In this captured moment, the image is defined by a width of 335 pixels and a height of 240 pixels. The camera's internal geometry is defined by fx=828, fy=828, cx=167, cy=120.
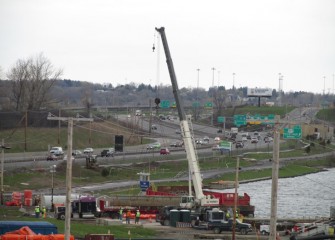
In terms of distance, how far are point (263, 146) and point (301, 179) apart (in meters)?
33.8

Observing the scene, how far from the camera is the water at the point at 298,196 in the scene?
236 feet

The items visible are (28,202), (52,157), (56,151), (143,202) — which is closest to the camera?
(28,202)

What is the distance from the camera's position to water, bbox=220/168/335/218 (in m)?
72.0

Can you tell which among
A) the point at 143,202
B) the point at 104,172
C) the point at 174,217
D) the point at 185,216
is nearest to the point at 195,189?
the point at 185,216

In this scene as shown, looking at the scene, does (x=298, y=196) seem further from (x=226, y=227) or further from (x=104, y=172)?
(x=226, y=227)

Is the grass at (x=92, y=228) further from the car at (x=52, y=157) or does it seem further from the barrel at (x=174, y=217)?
the car at (x=52, y=157)

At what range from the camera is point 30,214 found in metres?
53.7

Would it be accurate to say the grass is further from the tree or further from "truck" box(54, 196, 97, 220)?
the tree

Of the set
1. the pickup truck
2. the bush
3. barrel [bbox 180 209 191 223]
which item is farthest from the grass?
the bush

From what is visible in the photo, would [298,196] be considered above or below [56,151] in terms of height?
below

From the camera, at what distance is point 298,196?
283 feet

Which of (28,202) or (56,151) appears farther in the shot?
(56,151)

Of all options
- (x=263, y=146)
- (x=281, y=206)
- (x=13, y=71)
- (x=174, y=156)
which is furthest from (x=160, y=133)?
(x=281, y=206)

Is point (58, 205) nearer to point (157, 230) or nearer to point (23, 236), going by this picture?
point (157, 230)
